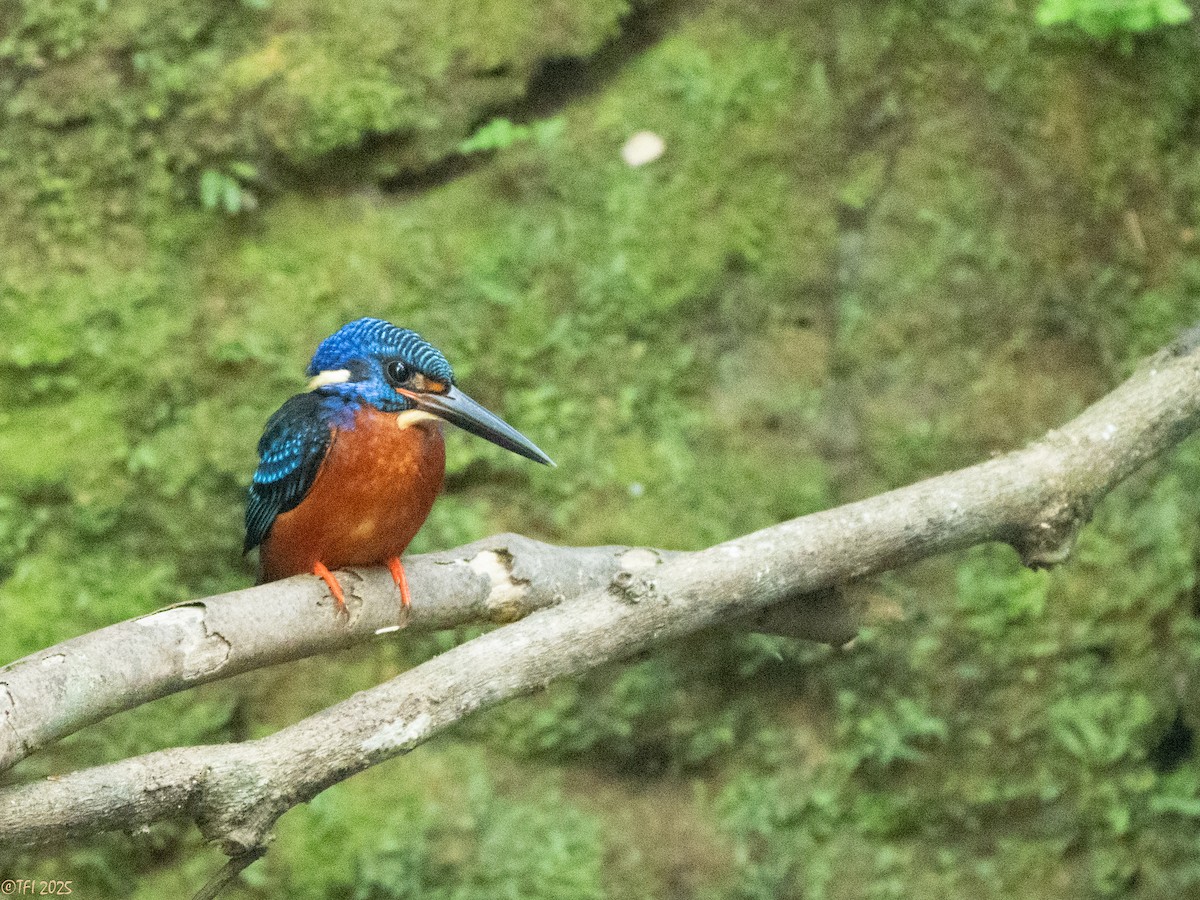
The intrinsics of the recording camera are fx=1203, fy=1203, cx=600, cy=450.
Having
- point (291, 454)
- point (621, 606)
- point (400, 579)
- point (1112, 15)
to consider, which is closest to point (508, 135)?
point (291, 454)

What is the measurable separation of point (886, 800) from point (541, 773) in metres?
1.16

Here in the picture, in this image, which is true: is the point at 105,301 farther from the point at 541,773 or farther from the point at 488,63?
the point at 541,773

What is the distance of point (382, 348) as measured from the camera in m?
2.62

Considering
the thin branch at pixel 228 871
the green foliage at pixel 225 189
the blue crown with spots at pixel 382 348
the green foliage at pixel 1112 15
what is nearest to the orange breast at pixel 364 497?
the blue crown with spots at pixel 382 348

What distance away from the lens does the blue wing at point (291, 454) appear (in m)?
2.56

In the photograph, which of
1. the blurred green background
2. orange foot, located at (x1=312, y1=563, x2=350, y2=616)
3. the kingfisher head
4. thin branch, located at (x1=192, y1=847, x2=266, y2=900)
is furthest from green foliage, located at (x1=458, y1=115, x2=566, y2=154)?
thin branch, located at (x1=192, y1=847, x2=266, y2=900)

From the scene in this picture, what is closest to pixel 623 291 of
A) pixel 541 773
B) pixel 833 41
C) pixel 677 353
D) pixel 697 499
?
pixel 677 353

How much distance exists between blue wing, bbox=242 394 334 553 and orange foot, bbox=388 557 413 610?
9.5 inches

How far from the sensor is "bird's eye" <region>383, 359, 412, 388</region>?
2.62m

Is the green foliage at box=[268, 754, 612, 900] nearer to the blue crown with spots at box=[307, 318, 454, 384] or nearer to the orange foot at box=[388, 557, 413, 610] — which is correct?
the orange foot at box=[388, 557, 413, 610]

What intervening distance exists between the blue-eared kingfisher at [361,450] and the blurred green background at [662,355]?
4.06 ft

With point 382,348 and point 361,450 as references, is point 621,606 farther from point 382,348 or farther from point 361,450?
point 382,348

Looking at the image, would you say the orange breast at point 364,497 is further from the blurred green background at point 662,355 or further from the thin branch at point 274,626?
the blurred green background at point 662,355

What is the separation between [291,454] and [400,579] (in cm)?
36
